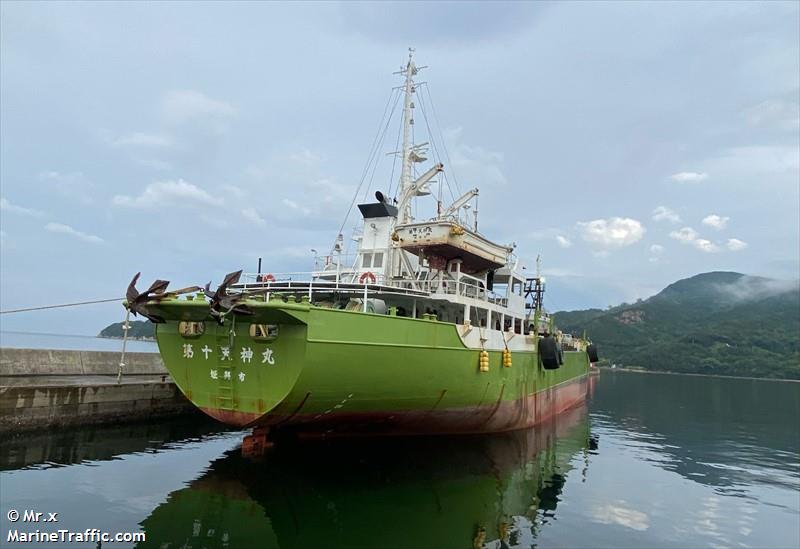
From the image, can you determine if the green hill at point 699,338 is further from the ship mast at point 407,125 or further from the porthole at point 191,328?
the porthole at point 191,328

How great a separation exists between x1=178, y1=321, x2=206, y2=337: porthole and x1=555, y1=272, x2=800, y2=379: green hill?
367 ft

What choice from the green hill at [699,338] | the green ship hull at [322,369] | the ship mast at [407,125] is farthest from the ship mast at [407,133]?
the green hill at [699,338]

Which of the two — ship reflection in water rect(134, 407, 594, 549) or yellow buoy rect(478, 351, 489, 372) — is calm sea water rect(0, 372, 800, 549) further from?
yellow buoy rect(478, 351, 489, 372)

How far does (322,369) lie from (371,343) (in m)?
1.29

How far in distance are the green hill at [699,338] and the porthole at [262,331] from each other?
11153 cm

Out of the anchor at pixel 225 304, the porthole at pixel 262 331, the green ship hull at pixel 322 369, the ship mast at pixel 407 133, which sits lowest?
the green ship hull at pixel 322 369

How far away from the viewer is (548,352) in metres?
18.6

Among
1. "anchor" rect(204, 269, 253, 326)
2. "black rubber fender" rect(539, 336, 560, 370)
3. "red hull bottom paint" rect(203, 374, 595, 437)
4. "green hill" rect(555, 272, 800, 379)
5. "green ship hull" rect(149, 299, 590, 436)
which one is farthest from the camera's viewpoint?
"green hill" rect(555, 272, 800, 379)

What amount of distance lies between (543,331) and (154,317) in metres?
15.8

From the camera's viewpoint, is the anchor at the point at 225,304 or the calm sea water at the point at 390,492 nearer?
the calm sea water at the point at 390,492

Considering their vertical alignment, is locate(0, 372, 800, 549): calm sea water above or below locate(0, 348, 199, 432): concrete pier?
below

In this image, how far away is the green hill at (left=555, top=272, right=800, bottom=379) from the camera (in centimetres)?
10219

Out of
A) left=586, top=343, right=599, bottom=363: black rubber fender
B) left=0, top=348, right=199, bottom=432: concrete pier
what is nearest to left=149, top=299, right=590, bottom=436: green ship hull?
left=0, top=348, right=199, bottom=432: concrete pier

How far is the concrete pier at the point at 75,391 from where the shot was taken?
12.7m
